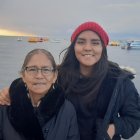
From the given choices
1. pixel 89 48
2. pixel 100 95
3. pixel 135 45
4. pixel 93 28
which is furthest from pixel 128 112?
pixel 135 45

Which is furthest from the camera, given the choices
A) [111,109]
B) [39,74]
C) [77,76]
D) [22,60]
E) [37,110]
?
[22,60]

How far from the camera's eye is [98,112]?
3.07m

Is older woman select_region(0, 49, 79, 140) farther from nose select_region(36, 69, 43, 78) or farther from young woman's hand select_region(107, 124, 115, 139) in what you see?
young woman's hand select_region(107, 124, 115, 139)

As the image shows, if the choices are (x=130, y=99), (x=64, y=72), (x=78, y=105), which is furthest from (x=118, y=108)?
(x=64, y=72)

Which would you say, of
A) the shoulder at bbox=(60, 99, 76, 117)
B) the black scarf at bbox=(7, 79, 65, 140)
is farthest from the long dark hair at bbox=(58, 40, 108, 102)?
the black scarf at bbox=(7, 79, 65, 140)

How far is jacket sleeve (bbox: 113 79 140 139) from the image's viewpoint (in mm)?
3070

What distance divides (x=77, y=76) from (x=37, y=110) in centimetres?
57

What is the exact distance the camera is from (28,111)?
277 centimetres

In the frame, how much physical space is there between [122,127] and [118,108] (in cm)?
16

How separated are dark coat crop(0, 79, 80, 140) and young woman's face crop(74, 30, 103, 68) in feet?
1.35

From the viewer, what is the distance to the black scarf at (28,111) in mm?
2756

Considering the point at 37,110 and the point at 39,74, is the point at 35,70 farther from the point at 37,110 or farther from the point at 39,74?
the point at 37,110

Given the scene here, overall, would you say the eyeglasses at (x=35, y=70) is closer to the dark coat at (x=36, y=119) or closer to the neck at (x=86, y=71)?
the dark coat at (x=36, y=119)

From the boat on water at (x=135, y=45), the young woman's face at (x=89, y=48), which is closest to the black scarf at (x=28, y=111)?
the young woman's face at (x=89, y=48)
